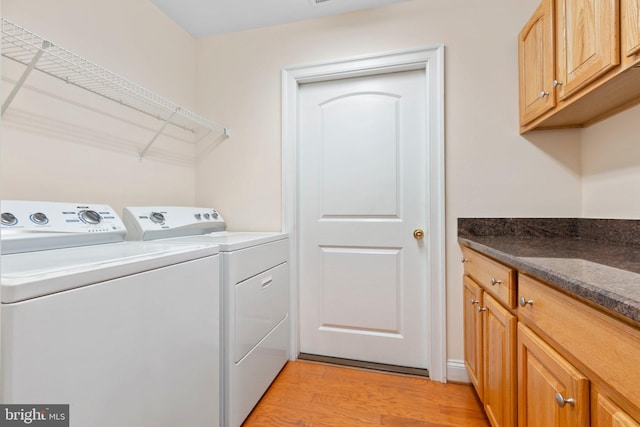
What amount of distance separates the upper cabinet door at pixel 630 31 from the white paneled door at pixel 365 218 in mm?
1004

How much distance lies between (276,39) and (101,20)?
3.37ft

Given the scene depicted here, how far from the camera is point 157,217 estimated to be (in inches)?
65.1

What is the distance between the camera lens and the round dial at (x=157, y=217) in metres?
1.62

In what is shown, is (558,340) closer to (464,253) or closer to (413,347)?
(464,253)

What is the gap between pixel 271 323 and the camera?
1788mm

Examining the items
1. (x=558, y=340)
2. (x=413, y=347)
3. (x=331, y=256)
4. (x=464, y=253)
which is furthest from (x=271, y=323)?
(x=558, y=340)

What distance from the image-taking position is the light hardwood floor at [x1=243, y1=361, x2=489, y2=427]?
1497 mm

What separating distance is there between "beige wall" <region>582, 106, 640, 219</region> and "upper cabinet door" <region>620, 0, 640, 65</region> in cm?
51

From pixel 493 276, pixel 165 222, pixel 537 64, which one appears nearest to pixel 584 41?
pixel 537 64

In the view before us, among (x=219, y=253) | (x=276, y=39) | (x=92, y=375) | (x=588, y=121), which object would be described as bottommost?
(x=92, y=375)

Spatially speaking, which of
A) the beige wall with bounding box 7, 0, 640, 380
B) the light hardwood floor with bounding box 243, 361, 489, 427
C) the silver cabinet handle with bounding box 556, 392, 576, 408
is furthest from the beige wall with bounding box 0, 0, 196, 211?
the silver cabinet handle with bounding box 556, 392, 576, 408

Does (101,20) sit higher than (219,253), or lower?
higher

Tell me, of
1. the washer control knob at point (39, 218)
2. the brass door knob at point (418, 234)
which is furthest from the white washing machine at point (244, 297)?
the brass door knob at point (418, 234)

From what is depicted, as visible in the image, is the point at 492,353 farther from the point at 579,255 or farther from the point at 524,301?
the point at 579,255
